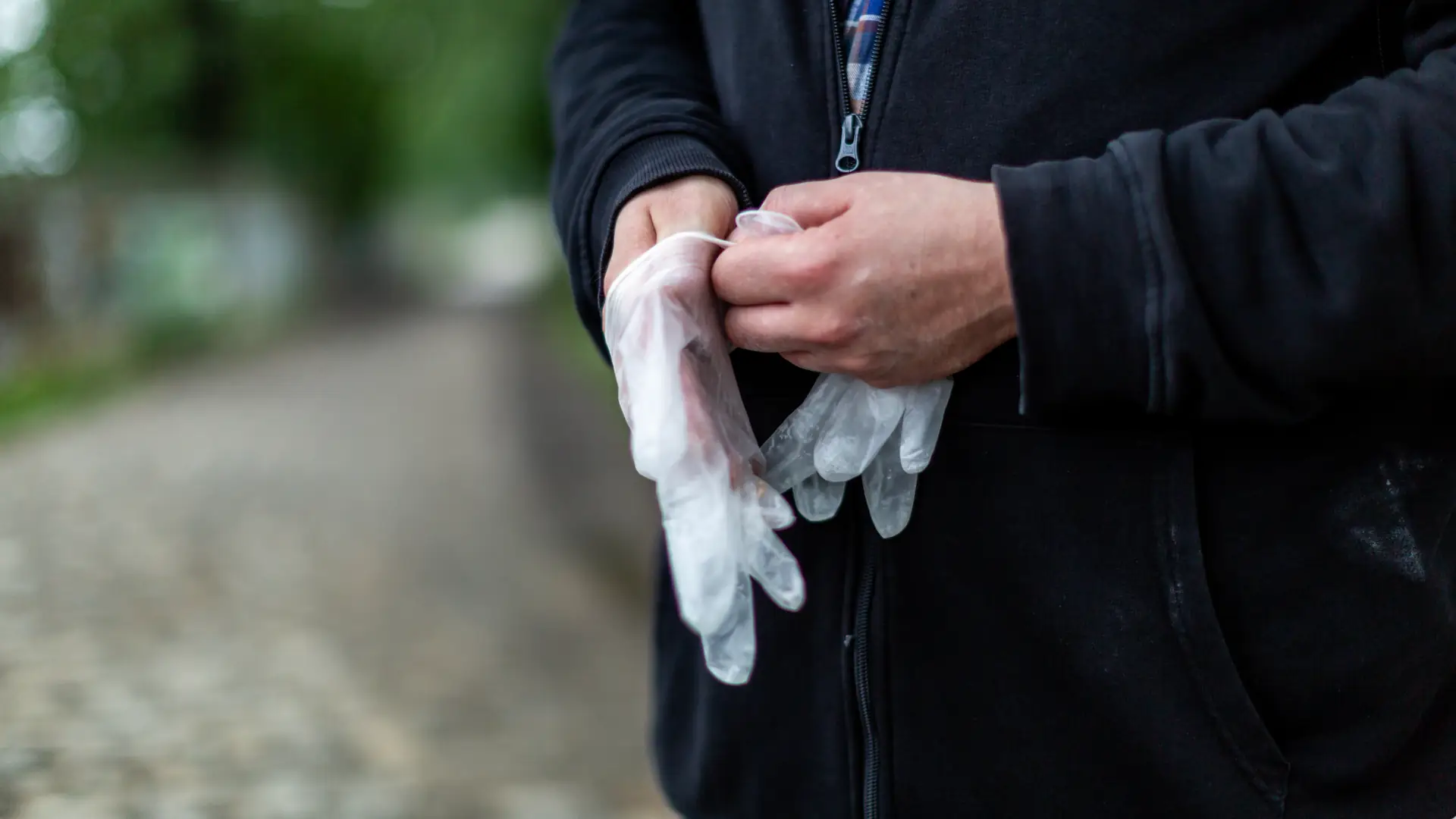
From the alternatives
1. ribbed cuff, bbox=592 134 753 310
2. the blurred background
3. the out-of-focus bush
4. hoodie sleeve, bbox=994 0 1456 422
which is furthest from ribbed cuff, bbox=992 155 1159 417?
the out-of-focus bush

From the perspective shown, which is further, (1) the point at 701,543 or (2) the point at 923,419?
(2) the point at 923,419

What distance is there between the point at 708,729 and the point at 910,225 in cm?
68

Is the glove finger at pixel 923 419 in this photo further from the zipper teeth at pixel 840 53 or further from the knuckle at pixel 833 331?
the zipper teeth at pixel 840 53

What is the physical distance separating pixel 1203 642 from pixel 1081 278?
1.19 feet

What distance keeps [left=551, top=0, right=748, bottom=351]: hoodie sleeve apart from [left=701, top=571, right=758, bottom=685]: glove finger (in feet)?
1.45

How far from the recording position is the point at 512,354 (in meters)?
17.6

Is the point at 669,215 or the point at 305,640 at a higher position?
the point at 669,215

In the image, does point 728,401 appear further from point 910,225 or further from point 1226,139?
point 1226,139

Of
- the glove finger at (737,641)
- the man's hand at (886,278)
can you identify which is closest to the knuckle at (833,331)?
the man's hand at (886,278)

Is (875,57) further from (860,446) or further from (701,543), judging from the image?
Result: (701,543)

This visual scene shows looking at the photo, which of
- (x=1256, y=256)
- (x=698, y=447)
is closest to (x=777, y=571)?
(x=698, y=447)

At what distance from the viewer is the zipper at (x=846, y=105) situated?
120 cm

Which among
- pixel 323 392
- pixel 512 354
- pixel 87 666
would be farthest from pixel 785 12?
pixel 512 354

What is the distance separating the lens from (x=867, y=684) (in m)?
1.20
